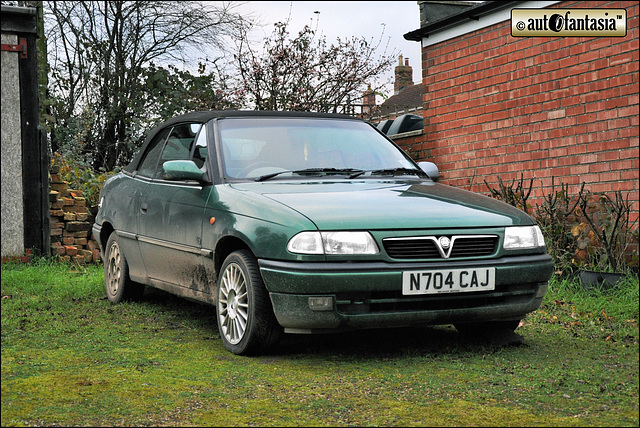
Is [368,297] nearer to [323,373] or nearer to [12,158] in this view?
[323,373]

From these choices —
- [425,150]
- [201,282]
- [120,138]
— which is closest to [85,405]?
[201,282]

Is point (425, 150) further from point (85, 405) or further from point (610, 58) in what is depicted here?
point (85, 405)

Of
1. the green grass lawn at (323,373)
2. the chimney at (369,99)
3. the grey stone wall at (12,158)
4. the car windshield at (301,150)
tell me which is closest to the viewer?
the green grass lawn at (323,373)

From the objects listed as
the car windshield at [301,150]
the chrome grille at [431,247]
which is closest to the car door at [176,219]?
the car windshield at [301,150]

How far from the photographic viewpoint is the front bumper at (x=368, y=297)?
175 inches

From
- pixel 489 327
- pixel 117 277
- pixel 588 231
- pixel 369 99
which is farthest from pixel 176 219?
pixel 369 99

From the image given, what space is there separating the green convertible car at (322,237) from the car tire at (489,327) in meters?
0.02

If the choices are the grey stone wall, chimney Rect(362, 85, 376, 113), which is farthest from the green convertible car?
chimney Rect(362, 85, 376, 113)

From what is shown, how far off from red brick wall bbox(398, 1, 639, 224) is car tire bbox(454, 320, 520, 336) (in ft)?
9.01

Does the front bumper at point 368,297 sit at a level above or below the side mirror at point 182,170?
below

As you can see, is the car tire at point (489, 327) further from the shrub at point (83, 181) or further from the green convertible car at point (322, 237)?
the shrub at point (83, 181)

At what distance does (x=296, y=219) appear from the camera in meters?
4.57

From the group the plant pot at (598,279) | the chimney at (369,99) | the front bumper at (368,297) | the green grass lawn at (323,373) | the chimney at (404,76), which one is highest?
the chimney at (404,76)

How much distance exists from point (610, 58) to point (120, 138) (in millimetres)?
12013
